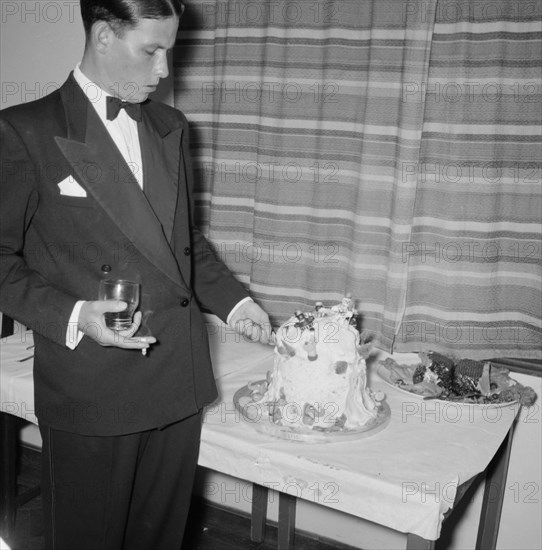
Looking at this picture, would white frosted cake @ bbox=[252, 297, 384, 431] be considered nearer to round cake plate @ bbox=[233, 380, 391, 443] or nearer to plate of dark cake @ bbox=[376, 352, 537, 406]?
round cake plate @ bbox=[233, 380, 391, 443]

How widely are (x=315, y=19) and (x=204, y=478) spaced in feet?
6.17

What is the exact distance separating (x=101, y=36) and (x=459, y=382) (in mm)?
1372

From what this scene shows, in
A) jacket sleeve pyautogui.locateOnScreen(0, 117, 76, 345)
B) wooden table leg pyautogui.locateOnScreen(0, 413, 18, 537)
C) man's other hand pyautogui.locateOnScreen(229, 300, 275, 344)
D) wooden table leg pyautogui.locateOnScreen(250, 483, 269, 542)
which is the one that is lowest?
wooden table leg pyautogui.locateOnScreen(250, 483, 269, 542)

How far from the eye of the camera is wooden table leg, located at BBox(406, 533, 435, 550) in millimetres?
1467

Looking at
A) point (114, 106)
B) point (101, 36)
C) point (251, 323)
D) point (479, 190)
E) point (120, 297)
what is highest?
point (101, 36)

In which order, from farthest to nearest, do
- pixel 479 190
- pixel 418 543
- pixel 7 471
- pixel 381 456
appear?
pixel 7 471
pixel 479 190
pixel 381 456
pixel 418 543

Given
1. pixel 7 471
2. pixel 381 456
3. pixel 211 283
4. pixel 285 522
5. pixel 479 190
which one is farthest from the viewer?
pixel 285 522

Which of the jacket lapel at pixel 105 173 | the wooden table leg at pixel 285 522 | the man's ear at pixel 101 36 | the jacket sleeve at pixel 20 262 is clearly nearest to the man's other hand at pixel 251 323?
the jacket lapel at pixel 105 173

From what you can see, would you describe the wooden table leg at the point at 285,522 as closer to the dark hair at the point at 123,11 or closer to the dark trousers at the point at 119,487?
the dark trousers at the point at 119,487

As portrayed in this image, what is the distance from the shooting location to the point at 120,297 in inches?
53.4

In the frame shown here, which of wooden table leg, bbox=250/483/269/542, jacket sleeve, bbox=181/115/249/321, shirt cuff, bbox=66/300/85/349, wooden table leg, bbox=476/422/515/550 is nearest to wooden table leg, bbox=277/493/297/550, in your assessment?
wooden table leg, bbox=250/483/269/542

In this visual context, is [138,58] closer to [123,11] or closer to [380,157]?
[123,11]

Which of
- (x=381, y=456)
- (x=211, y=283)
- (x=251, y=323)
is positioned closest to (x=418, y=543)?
(x=381, y=456)

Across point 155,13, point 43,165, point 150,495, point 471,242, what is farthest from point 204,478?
point 155,13
